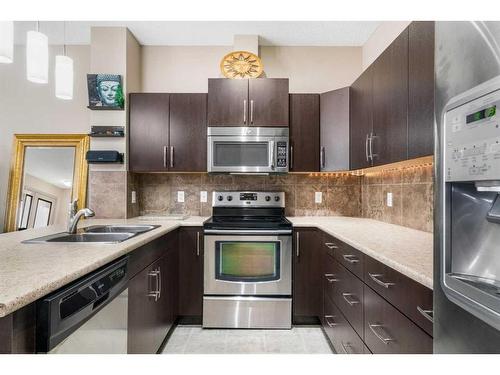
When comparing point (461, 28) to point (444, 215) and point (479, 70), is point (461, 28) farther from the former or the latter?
point (444, 215)

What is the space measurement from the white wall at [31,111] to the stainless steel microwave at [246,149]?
1383mm

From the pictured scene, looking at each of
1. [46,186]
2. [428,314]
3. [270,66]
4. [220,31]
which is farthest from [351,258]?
[46,186]

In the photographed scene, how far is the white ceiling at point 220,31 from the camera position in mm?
2623

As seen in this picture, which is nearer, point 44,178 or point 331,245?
point 331,245

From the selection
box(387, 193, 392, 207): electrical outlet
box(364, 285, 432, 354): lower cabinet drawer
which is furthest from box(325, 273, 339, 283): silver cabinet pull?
box(387, 193, 392, 207): electrical outlet

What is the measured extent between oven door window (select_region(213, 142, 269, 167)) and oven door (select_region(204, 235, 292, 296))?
2.18 feet

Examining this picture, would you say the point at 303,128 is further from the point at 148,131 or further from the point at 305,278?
the point at 148,131

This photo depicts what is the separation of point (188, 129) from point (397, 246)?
201cm

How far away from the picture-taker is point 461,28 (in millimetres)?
705

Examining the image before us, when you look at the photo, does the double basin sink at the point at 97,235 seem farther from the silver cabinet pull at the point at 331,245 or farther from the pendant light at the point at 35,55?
the silver cabinet pull at the point at 331,245

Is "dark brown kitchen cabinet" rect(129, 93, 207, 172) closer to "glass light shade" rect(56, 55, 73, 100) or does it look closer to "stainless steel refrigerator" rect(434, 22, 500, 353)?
"glass light shade" rect(56, 55, 73, 100)

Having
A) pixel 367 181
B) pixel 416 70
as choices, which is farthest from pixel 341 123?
pixel 416 70

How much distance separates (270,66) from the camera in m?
3.03

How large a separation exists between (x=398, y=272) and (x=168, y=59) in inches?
114
